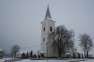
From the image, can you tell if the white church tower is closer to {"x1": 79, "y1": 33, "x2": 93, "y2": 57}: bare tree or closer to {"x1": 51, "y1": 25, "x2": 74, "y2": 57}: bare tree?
{"x1": 51, "y1": 25, "x2": 74, "y2": 57}: bare tree

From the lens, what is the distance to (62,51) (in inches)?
1884

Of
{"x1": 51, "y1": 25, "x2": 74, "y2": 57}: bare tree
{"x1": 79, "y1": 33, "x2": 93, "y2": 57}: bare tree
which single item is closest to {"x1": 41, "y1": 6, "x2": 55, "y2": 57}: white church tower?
{"x1": 51, "y1": 25, "x2": 74, "y2": 57}: bare tree

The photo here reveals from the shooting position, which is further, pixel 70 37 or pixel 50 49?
pixel 50 49

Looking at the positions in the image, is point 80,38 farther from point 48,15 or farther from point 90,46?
point 48,15

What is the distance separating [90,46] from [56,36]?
14.5m

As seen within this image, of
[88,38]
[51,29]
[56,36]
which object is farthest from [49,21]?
[88,38]

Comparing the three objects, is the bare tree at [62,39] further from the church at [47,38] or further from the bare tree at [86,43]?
the bare tree at [86,43]

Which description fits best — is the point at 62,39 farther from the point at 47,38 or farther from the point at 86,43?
the point at 86,43

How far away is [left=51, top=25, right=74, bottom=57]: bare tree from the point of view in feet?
154

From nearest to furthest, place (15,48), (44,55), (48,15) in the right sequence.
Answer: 1. (44,55)
2. (48,15)
3. (15,48)

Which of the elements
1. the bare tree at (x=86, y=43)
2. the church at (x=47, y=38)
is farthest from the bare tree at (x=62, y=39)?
the bare tree at (x=86, y=43)

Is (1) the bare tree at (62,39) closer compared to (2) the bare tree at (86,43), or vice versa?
(1) the bare tree at (62,39)

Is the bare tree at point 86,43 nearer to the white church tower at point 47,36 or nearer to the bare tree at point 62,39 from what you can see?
the bare tree at point 62,39

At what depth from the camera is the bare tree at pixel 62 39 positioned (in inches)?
1844
